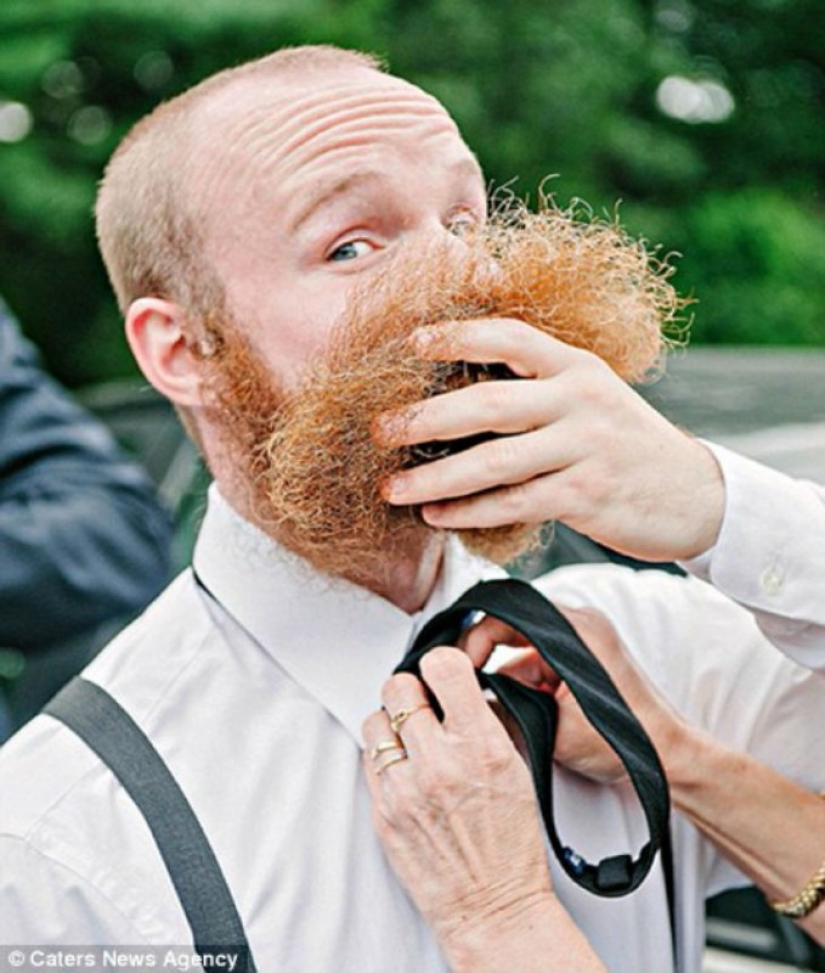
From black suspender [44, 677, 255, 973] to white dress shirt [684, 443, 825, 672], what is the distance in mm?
640

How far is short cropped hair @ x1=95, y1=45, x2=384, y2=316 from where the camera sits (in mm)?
1752

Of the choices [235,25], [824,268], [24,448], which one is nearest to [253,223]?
[24,448]

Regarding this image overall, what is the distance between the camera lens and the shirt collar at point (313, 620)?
1.72 meters

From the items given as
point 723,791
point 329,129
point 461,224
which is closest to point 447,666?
point 723,791

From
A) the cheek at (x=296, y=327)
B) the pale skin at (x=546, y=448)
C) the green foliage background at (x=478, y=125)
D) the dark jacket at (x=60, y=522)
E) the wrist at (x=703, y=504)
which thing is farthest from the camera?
the green foliage background at (x=478, y=125)

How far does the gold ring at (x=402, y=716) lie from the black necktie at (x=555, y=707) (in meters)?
0.08

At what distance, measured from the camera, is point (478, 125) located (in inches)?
514

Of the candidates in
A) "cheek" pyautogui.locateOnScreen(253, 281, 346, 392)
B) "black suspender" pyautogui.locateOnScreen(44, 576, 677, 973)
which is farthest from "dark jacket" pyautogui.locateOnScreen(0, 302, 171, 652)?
"cheek" pyautogui.locateOnScreen(253, 281, 346, 392)

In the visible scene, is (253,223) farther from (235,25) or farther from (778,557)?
(235,25)

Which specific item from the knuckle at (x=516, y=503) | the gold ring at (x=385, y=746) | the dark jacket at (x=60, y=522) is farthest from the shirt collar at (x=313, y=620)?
the dark jacket at (x=60, y=522)

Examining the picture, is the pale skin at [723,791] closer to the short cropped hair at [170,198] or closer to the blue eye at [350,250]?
the blue eye at [350,250]

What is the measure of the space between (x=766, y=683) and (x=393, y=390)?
77 centimetres

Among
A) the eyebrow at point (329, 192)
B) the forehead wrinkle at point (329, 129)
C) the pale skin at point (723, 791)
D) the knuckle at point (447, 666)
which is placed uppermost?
the forehead wrinkle at point (329, 129)

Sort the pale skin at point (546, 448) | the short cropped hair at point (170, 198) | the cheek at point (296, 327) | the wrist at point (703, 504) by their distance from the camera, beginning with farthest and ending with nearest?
the short cropped hair at point (170, 198) → the cheek at point (296, 327) → the wrist at point (703, 504) → the pale skin at point (546, 448)
